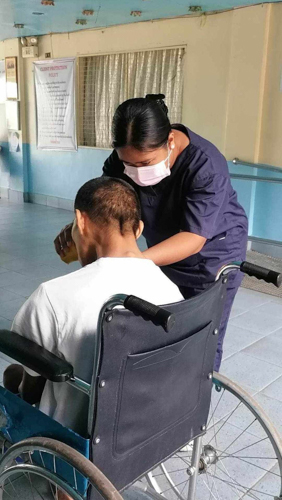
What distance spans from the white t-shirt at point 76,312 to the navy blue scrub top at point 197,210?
1.45 ft

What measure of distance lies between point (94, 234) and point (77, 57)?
5.38 metres

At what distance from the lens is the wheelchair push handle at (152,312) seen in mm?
822

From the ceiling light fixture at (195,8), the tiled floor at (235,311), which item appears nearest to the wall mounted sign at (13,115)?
the tiled floor at (235,311)

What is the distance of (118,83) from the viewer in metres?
5.61

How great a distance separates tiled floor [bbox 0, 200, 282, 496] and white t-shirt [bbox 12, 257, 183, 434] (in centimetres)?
116

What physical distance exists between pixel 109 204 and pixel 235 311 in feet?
7.50

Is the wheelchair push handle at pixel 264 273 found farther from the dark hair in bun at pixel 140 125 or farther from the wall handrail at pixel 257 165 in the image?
the wall handrail at pixel 257 165

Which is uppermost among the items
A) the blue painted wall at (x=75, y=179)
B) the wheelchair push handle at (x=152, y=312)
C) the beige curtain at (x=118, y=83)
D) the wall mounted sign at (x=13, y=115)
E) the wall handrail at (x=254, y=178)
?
the beige curtain at (x=118, y=83)

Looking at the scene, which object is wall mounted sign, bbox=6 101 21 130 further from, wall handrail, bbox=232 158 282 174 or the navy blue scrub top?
the navy blue scrub top

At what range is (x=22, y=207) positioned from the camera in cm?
686

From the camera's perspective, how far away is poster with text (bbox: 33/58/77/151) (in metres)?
6.15

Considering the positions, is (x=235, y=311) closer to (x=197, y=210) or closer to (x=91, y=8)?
(x=197, y=210)

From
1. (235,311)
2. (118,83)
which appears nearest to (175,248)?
(235,311)

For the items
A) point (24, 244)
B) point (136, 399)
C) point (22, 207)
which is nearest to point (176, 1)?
point (24, 244)
